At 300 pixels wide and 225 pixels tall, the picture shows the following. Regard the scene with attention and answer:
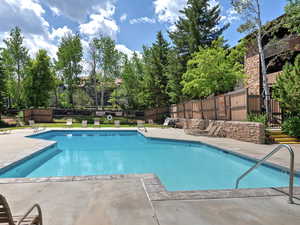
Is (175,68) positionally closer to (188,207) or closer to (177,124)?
(177,124)

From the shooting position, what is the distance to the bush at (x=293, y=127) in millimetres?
8312

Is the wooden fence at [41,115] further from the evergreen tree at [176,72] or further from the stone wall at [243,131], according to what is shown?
the stone wall at [243,131]

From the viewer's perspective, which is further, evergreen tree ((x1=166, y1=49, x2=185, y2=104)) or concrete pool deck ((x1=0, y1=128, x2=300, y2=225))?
evergreen tree ((x1=166, y1=49, x2=185, y2=104))

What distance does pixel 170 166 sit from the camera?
6367 millimetres

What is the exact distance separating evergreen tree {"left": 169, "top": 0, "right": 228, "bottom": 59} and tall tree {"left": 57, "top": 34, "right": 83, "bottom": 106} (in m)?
16.0

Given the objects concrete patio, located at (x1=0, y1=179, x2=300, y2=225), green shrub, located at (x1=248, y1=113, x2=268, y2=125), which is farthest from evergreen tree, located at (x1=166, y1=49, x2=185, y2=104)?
concrete patio, located at (x1=0, y1=179, x2=300, y2=225)

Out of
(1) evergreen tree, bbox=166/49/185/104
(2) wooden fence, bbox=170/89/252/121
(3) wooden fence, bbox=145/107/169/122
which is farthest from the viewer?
(3) wooden fence, bbox=145/107/169/122

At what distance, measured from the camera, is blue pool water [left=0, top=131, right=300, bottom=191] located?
477cm

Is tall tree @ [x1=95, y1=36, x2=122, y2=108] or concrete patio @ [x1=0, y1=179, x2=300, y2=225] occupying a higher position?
tall tree @ [x1=95, y1=36, x2=122, y2=108]

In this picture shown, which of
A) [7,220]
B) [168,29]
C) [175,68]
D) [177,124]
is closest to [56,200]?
[7,220]

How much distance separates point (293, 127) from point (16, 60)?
30947mm

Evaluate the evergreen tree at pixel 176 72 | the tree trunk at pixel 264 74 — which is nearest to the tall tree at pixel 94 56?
the evergreen tree at pixel 176 72

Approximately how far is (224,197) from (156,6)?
1757cm

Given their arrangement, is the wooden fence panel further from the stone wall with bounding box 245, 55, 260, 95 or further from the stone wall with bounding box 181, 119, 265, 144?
the stone wall with bounding box 245, 55, 260, 95
